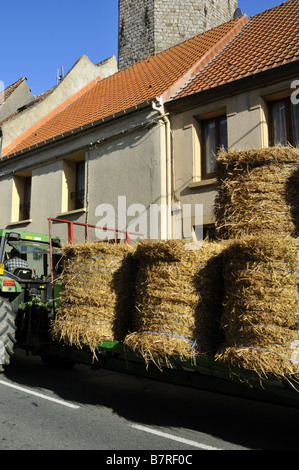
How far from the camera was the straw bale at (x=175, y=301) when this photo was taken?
409 cm

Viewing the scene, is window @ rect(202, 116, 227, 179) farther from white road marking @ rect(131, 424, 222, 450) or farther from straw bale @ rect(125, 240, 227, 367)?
white road marking @ rect(131, 424, 222, 450)

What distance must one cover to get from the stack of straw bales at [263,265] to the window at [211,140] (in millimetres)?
5795

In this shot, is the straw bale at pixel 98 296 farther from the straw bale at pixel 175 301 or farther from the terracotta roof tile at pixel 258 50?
the terracotta roof tile at pixel 258 50

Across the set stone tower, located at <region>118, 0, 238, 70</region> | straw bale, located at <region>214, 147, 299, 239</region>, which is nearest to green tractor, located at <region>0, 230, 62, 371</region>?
straw bale, located at <region>214, 147, 299, 239</region>

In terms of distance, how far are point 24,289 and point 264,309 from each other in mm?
4516

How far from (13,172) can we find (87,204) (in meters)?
4.24

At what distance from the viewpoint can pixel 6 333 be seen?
241 inches

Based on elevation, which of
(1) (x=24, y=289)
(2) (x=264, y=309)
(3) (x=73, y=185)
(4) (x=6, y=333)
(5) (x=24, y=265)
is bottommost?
(4) (x=6, y=333)

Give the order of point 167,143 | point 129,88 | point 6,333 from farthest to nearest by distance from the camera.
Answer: point 129,88, point 167,143, point 6,333

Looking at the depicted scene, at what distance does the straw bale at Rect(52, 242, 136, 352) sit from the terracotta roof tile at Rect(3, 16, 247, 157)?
7.28m

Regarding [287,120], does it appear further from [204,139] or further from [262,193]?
[262,193]

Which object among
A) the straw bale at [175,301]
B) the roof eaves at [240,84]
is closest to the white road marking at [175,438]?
the straw bale at [175,301]

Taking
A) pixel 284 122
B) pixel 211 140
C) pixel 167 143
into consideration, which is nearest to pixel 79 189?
pixel 167 143

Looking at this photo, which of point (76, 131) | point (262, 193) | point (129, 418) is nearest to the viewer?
point (262, 193)
